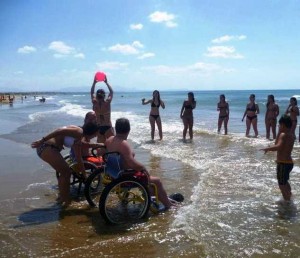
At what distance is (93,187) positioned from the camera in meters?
5.83

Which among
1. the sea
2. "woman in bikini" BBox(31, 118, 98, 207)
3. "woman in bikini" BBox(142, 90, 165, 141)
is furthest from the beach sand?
"woman in bikini" BBox(142, 90, 165, 141)

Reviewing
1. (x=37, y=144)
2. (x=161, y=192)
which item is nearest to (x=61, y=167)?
(x=37, y=144)

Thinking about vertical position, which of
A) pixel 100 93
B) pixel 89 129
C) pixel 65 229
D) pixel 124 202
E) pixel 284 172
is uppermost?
pixel 100 93

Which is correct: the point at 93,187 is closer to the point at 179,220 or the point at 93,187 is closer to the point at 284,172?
the point at 179,220

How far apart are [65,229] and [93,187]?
1.42 meters

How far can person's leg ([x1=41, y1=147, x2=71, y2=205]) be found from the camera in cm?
527

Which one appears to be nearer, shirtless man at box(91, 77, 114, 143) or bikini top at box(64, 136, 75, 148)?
bikini top at box(64, 136, 75, 148)

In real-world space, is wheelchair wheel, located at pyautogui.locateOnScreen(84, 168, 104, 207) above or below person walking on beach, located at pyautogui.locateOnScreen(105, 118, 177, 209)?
below

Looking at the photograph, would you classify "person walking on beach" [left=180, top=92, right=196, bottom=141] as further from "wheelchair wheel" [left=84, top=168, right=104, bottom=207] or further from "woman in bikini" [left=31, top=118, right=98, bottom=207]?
"woman in bikini" [left=31, top=118, right=98, bottom=207]

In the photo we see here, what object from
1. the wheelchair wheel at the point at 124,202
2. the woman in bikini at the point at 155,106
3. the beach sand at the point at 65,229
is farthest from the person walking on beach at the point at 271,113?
the wheelchair wheel at the point at 124,202

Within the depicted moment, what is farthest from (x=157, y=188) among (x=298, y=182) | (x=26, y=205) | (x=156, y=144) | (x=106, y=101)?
(x=156, y=144)

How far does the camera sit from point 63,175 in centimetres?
534

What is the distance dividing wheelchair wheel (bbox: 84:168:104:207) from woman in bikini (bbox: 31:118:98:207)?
254mm

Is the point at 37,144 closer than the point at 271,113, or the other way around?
the point at 37,144
